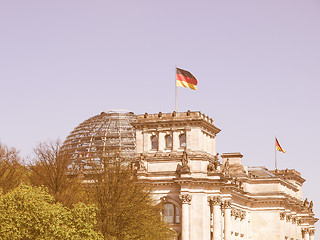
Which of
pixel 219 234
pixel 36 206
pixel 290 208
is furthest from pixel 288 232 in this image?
pixel 36 206

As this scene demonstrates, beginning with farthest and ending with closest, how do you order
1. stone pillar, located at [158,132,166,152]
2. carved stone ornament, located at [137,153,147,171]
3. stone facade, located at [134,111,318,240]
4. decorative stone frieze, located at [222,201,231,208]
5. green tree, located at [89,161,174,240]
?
stone pillar, located at [158,132,166,152] < decorative stone frieze, located at [222,201,231,208] < carved stone ornament, located at [137,153,147,171] < stone facade, located at [134,111,318,240] < green tree, located at [89,161,174,240]

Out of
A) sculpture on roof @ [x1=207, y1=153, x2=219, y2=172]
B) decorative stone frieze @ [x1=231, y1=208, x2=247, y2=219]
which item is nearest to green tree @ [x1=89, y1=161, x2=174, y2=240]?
sculpture on roof @ [x1=207, y1=153, x2=219, y2=172]

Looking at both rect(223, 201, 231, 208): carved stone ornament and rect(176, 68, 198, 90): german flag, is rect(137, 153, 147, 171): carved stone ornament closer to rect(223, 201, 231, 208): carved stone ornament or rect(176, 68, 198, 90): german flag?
rect(176, 68, 198, 90): german flag

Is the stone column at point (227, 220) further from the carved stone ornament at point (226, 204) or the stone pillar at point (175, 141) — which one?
the stone pillar at point (175, 141)

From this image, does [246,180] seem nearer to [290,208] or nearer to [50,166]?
[290,208]

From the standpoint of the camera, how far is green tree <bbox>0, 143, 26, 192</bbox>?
97.2 meters

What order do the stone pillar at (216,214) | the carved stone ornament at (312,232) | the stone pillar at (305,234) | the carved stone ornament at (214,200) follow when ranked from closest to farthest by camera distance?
the carved stone ornament at (214,200)
the stone pillar at (216,214)
the stone pillar at (305,234)
the carved stone ornament at (312,232)

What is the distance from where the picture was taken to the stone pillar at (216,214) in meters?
121

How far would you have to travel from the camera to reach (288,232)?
16375 centimetres

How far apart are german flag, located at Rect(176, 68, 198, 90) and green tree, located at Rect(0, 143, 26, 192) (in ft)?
102

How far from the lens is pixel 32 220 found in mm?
68250

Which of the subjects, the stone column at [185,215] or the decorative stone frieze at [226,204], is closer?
the stone column at [185,215]

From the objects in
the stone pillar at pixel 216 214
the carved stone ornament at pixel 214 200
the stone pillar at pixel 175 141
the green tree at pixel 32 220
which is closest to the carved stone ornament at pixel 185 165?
the carved stone ornament at pixel 214 200

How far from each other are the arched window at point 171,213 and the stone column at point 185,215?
285cm
